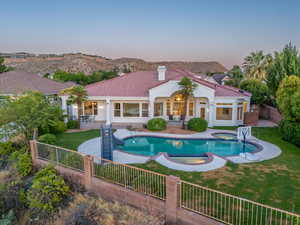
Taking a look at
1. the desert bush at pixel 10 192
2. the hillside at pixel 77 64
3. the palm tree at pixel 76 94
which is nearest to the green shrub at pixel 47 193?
the desert bush at pixel 10 192

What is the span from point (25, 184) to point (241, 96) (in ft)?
63.7

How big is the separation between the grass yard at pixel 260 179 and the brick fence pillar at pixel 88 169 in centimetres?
284

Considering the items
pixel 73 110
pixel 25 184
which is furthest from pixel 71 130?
pixel 25 184

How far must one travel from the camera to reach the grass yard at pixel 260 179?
23.4 feet

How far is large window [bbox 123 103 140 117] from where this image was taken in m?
20.6

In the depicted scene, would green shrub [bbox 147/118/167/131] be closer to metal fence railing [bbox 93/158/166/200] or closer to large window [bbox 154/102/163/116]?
large window [bbox 154/102/163/116]

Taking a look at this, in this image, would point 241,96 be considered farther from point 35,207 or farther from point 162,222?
point 35,207

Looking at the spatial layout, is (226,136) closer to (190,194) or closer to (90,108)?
(190,194)

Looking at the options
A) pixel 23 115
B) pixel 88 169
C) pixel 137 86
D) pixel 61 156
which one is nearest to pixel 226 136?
pixel 137 86

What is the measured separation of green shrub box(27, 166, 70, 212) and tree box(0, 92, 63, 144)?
4.73 m

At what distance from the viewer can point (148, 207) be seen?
22.1 ft

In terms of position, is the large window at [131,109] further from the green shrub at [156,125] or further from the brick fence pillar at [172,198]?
the brick fence pillar at [172,198]

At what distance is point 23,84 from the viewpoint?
21.5m

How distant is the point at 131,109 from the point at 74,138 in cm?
722
